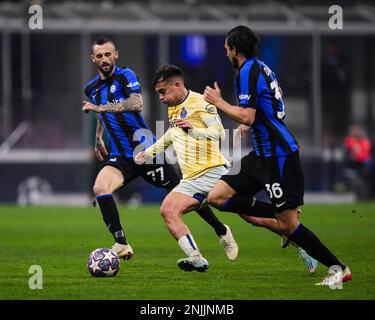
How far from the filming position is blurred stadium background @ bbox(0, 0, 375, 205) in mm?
32656

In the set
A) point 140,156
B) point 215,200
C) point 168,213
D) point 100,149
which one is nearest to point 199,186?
point 168,213

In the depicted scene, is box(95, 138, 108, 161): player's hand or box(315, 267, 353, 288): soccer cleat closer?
box(315, 267, 353, 288): soccer cleat

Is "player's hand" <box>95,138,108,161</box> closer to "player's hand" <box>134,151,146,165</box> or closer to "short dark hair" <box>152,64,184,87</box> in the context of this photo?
"player's hand" <box>134,151,146,165</box>

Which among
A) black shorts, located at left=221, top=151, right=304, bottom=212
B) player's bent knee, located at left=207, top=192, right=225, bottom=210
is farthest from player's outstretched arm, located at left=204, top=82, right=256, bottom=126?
player's bent knee, located at left=207, top=192, right=225, bottom=210

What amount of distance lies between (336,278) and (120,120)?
4.14 metres

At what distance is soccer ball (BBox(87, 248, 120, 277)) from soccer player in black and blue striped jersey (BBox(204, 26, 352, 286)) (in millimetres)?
1991

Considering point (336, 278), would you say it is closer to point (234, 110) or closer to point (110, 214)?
point (234, 110)

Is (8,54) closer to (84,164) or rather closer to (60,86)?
(60,86)

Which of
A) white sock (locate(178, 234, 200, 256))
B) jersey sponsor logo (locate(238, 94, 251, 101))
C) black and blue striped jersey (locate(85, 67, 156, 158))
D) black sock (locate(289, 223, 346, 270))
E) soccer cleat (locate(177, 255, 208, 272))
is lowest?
soccer cleat (locate(177, 255, 208, 272))

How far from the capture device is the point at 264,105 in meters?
10.3

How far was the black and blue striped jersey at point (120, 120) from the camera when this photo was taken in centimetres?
1314

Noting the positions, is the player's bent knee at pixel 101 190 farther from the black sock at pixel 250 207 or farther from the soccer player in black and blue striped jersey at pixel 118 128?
the black sock at pixel 250 207

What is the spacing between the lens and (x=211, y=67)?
33781 millimetres
